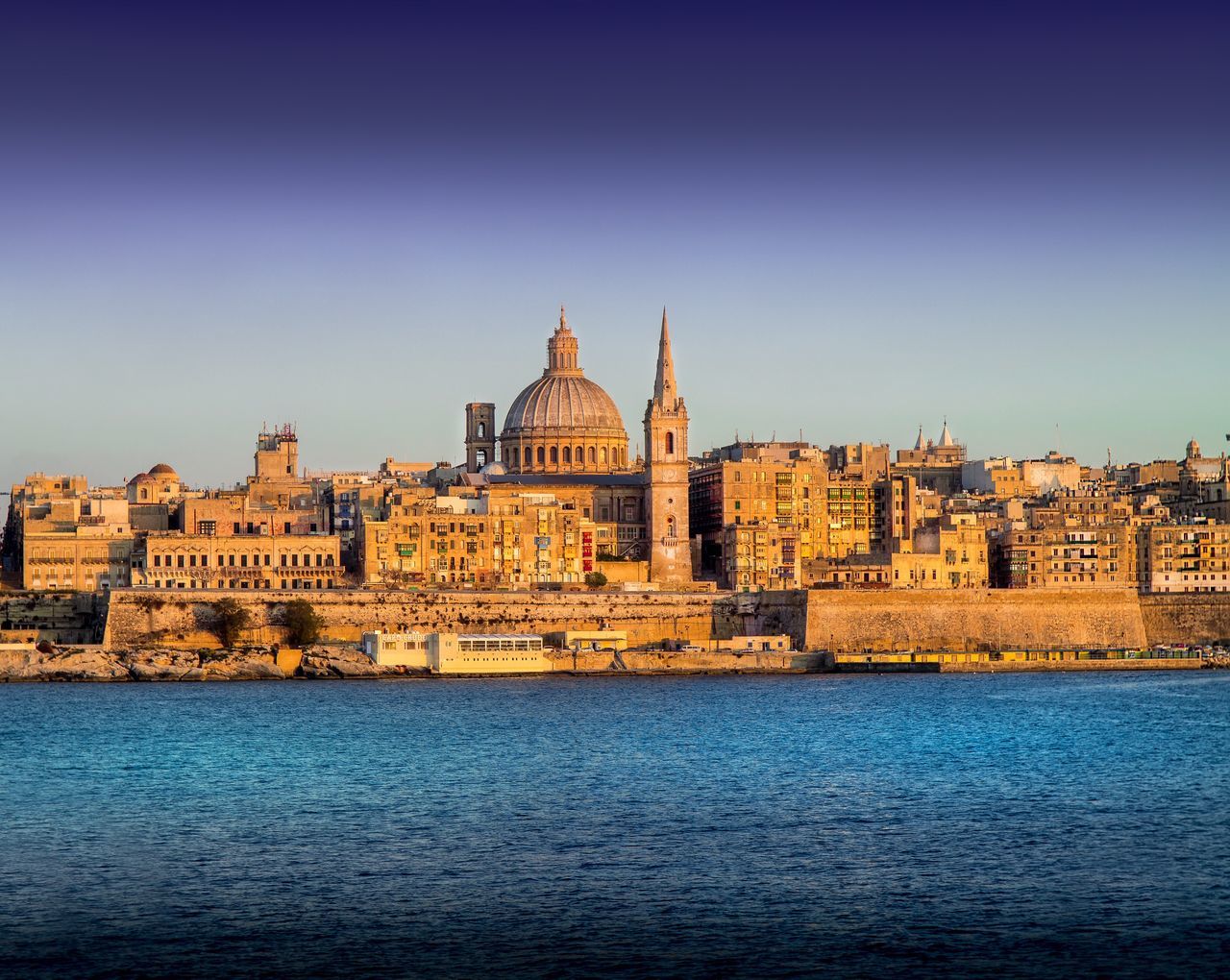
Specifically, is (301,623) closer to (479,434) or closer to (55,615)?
(55,615)

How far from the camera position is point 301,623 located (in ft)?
216

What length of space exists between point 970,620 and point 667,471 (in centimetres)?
1609

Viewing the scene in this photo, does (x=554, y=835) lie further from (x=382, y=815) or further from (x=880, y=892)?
(x=880, y=892)

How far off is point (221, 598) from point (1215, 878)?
155ft

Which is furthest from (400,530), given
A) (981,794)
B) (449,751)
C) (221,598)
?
(981,794)

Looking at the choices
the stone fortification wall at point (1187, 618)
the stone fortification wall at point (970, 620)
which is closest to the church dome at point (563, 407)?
the stone fortification wall at point (970, 620)

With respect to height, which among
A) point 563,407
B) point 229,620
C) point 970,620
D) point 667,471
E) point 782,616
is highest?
point 563,407

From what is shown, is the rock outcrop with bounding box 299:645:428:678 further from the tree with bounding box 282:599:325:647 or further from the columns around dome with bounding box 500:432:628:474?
the columns around dome with bounding box 500:432:628:474

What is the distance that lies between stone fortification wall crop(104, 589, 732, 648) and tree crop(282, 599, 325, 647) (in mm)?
396

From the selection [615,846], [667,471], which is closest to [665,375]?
[667,471]

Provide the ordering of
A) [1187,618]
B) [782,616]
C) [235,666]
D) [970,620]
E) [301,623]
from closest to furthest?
[235,666], [301,623], [970,620], [782,616], [1187,618]

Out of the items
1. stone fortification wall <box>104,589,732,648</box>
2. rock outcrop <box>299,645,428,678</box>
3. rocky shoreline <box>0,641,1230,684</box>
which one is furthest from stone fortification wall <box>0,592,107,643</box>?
rock outcrop <box>299,645,428,678</box>

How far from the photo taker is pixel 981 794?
1206 inches

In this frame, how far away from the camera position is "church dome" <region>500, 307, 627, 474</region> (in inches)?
3578
